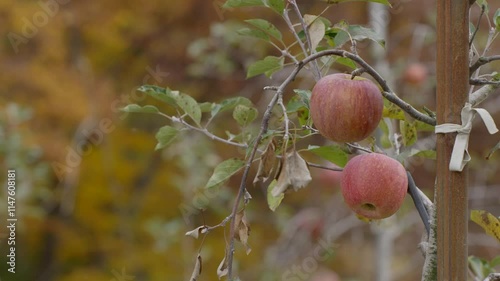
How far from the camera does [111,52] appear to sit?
3055 millimetres

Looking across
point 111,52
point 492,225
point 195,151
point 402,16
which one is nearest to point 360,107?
point 492,225

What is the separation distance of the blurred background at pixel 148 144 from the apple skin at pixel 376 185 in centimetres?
185

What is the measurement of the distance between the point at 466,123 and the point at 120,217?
2.65 m

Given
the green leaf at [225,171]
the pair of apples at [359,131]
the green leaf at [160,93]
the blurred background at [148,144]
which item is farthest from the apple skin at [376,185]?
the blurred background at [148,144]

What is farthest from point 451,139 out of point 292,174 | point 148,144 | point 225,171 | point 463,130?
point 148,144

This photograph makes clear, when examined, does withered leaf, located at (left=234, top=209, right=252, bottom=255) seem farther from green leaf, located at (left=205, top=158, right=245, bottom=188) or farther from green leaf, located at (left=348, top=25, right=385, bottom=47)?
green leaf, located at (left=348, top=25, right=385, bottom=47)

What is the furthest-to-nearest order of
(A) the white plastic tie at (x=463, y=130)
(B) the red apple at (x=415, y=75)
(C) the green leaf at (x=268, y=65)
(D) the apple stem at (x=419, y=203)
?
(B) the red apple at (x=415, y=75)
(C) the green leaf at (x=268, y=65)
(D) the apple stem at (x=419, y=203)
(A) the white plastic tie at (x=463, y=130)

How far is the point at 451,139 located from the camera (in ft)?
1.71

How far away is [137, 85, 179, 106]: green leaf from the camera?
74 cm

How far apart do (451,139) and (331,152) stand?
0.19 m

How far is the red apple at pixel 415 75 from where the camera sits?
2.64 meters

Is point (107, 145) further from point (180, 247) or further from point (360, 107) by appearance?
point (360, 107)

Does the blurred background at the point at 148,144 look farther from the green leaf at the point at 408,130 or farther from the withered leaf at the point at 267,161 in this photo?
the withered leaf at the point at 267,161

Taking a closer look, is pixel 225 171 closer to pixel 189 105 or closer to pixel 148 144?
pixel 189 105
